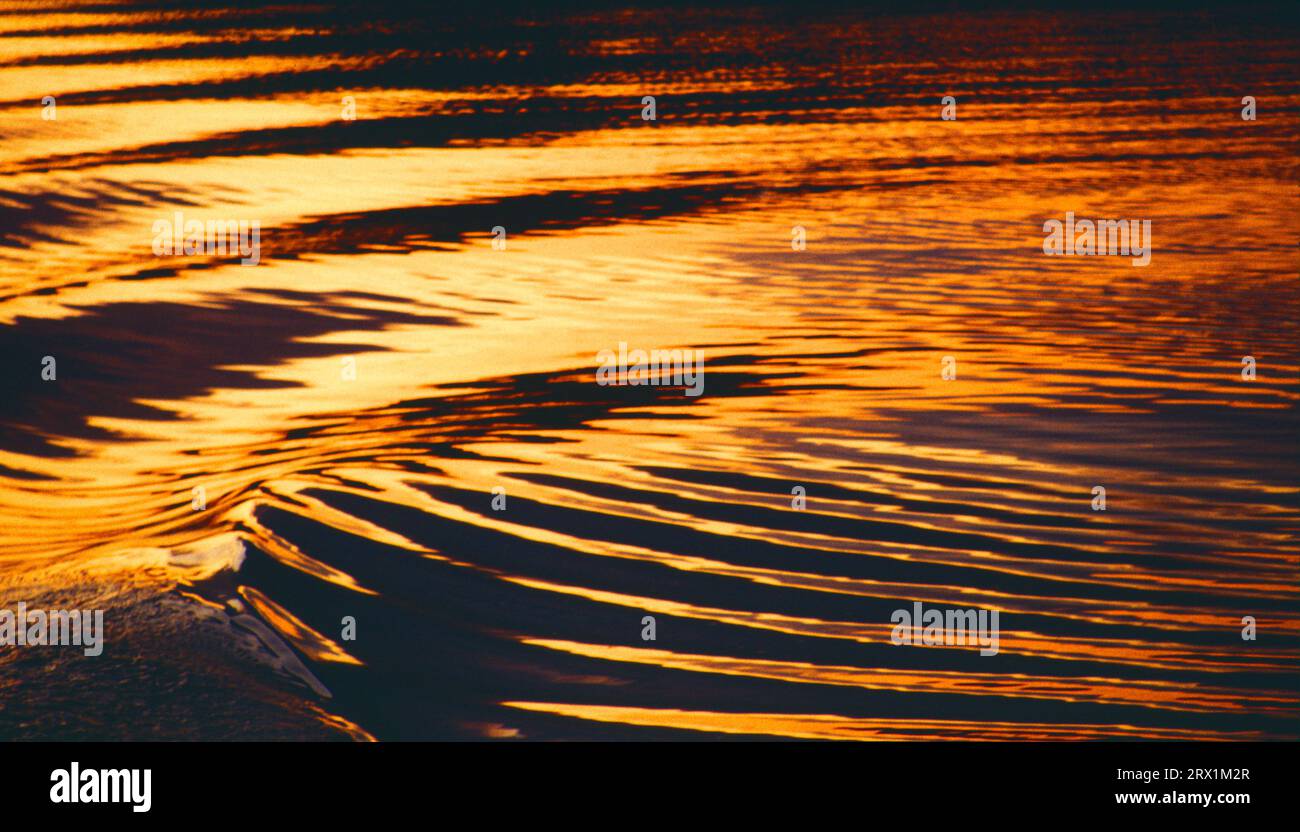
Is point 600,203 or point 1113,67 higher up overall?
point 1113,67

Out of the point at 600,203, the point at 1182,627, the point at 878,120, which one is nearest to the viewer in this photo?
the point at 1182,627

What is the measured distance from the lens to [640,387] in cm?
108

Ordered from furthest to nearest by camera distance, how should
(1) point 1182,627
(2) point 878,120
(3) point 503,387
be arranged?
(2) point 878,120 → (3) point 503,387 → (1) point 1182,627

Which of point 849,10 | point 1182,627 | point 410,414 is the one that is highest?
point 849,10

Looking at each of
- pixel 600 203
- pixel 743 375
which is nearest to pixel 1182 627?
pixel 743 375

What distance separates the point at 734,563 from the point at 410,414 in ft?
1.05

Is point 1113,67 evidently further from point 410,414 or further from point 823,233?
point 410,414

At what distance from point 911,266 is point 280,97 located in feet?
2.70

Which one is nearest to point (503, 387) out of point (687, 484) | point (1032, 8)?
point (687, 484)

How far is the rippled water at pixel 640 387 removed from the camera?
78 cm

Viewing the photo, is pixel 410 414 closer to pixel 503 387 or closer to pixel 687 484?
pixel 503 387

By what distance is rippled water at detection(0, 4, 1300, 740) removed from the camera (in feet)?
2.55

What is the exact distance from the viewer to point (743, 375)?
1086 mm

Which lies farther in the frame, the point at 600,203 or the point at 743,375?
the point at 600,203
